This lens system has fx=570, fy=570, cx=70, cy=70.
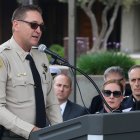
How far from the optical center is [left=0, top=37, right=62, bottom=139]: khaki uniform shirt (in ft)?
10.9

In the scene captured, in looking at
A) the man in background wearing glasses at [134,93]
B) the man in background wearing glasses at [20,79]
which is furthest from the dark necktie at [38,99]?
the man in background wearing glasses at [134,93]

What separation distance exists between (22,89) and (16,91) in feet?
0.14

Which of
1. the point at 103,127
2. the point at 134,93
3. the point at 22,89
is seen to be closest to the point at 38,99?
the point at 22,89

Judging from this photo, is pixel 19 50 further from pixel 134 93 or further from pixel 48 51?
pixel 134 93

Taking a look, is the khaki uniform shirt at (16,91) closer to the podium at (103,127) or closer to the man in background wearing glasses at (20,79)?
the man in background wearing glasses at (20,79)

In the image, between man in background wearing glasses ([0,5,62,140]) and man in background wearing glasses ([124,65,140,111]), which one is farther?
man in background wearing glasses ([124,65,140,111])

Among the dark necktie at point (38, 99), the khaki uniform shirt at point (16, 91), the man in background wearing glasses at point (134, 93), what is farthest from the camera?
the man in background wearing glasses at point (134, 93)

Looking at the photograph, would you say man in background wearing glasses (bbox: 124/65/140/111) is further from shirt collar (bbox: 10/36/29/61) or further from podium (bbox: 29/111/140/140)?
podium (bbox: 29/111/140/140)

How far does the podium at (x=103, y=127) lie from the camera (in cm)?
262

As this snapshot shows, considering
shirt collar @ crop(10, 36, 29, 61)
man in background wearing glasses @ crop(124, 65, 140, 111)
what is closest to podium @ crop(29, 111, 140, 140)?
shirt collar @ crop(10, 36, 29, 61)

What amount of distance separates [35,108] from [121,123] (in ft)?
3.02

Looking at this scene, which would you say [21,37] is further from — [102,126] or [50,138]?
[102,126]

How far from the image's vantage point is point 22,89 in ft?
11.3

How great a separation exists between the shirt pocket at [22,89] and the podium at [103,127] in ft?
2.09
